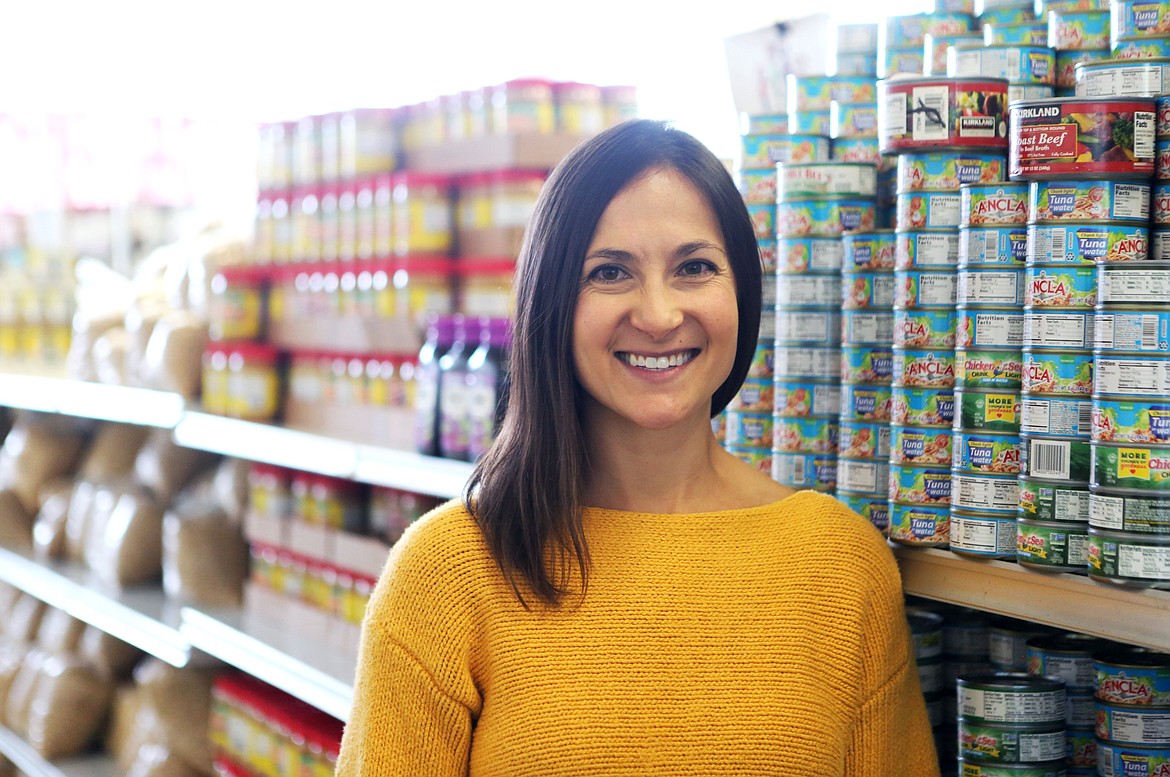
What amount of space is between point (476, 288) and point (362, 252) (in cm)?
37

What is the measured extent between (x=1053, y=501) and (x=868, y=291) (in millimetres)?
356

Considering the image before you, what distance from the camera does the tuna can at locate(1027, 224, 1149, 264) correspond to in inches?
48.4

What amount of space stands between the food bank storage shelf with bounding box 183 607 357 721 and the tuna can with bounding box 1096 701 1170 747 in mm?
1545

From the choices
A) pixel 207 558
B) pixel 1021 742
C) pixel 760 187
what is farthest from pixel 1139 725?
pixel 207 558

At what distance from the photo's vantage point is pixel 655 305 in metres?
1.43

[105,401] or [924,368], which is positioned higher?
[924,368]

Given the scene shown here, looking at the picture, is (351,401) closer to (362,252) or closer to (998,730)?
(362,252)

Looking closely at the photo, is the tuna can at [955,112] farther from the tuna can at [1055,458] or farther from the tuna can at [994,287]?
the tuna can at [1055,458]

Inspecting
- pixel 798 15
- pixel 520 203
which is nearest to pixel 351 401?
pixel 520 203

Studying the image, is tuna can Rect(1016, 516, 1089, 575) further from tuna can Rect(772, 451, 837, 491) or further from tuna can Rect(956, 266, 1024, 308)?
tuna can Rect(772, 451, 837, 491)

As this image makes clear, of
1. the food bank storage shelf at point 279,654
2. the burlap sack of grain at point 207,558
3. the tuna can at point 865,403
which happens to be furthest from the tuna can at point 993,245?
the burlap sack of grain at point 207,558

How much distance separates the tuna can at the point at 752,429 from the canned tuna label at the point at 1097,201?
1.83 feet

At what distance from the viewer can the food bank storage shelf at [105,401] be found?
11.4ft

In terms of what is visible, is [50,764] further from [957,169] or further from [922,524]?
[957,169]
